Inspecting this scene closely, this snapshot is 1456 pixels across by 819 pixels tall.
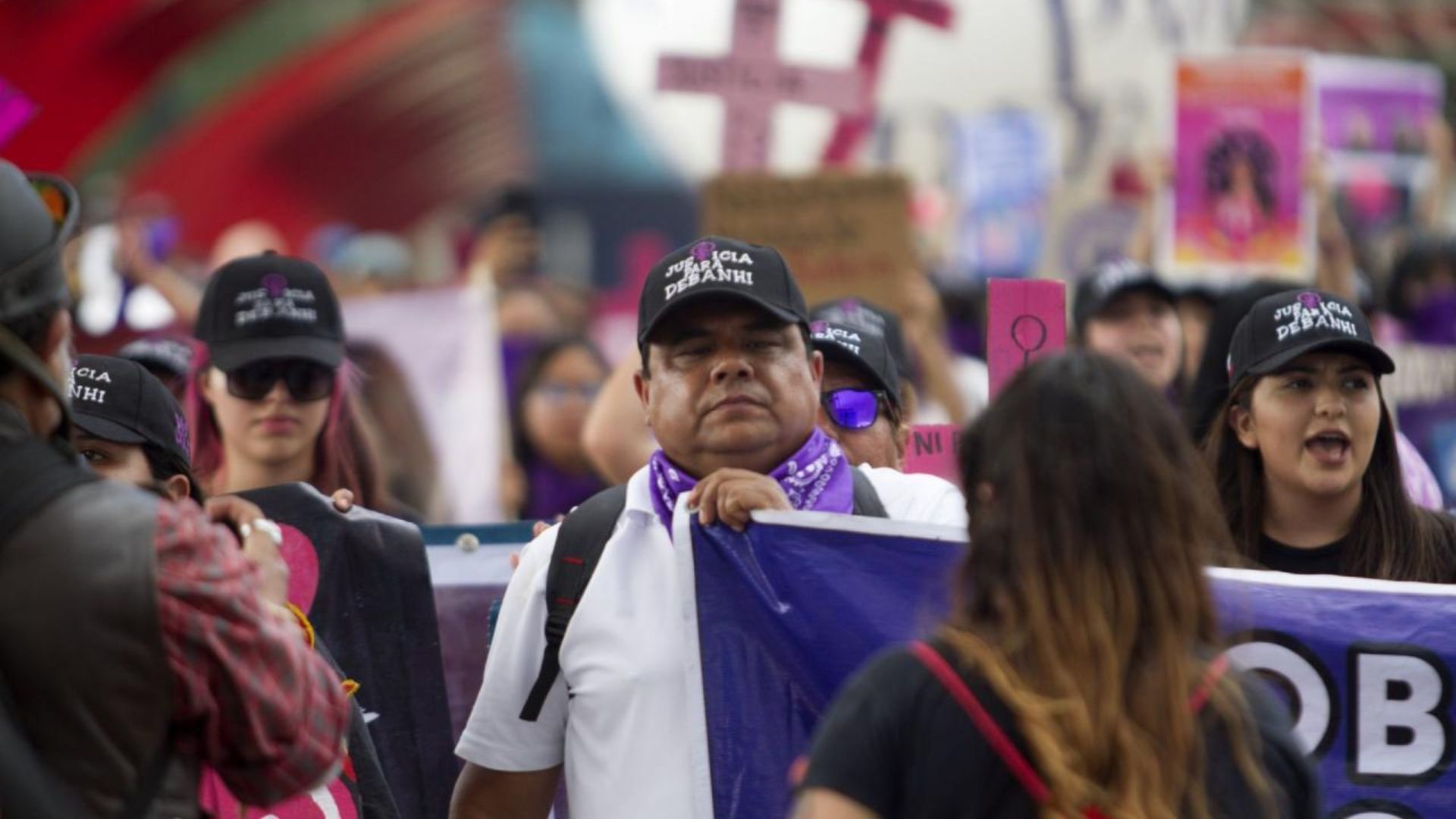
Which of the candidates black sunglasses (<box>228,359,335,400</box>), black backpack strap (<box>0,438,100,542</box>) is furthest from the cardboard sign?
black backpack strap (<box>0,438,100,542</box>)

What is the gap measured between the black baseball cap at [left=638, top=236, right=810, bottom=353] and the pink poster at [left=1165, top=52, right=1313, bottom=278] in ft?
24.3

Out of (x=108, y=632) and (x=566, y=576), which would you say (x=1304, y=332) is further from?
(x=108, y=632)

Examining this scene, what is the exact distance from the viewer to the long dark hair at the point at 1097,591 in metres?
3.13

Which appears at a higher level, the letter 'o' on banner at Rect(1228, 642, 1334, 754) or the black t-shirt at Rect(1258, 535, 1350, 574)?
the black t-shirt at Rect(1258, 535, 1350, 574)

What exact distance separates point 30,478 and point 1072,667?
133 centimetres

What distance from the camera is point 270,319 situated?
20.0ft

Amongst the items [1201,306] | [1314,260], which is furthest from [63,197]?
[1314,260]

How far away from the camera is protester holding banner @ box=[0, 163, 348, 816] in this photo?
3.25 metres

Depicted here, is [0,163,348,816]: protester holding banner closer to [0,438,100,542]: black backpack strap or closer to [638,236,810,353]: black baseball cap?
[0,438,100,542]: black backpack strap

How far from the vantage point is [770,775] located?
4379 millimetres

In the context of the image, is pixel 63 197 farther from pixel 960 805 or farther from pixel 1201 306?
pixel 1201 306

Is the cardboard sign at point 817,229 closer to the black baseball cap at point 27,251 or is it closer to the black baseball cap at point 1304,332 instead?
the black baseball cap at point 1304,332

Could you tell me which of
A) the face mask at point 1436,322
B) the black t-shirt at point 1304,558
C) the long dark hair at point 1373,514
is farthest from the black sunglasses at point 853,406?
the face mask at point 1436,322

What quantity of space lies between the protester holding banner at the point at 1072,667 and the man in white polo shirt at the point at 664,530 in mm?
1164
